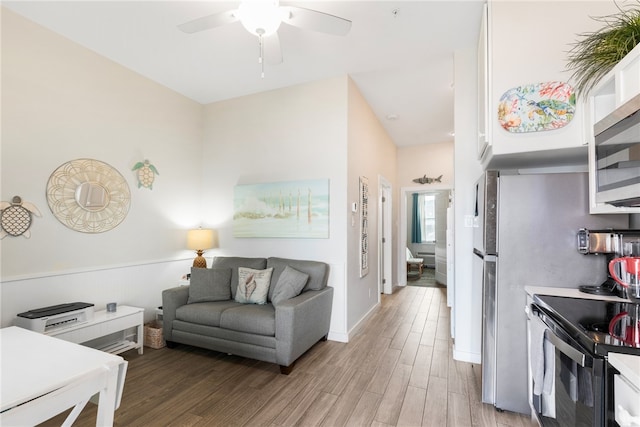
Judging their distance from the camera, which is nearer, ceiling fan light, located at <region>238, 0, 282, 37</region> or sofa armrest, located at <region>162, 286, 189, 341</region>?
ceiling fan light, located at <region>238, 0, 282, 37</region>

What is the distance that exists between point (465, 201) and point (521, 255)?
98cm

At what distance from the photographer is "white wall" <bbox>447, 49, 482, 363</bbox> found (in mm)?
2764

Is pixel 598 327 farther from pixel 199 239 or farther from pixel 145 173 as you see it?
pixel 145 173

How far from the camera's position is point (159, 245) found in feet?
11.8

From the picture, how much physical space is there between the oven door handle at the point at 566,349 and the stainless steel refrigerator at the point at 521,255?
0.50m

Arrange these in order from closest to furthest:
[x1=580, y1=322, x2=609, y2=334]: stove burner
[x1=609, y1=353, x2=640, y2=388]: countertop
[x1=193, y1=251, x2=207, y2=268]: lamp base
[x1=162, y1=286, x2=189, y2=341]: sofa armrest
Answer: [x1=609, y1=353, x2=640, y2=388]: countertop → [x1=580, y1=322, x2=609, y2=334]: stove burner → [x1=162, y1=286, x2=189, y2=341]: sofa armrest → [x1=193, y1=251, x2=207, y2=268]: lamp base

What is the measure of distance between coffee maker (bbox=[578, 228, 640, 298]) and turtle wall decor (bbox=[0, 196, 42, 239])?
4.14 m

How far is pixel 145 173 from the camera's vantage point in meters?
3.45

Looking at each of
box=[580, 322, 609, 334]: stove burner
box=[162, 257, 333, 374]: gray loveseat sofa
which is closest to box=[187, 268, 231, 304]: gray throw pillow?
box=[162, 257, 333, 374]: gray loveseat sofa

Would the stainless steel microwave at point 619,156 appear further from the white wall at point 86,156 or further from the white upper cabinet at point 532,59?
the white wall at point 86,156

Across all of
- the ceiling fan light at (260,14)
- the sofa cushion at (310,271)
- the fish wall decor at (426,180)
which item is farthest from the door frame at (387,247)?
the ceiling fan light at (260,14)

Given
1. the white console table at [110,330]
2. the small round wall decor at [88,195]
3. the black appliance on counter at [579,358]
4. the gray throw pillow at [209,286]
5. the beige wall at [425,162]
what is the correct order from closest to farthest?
the black appliance on counter at [579,358] < the white console table at [110,330] < the small round wall decor at [88,195] < the gray throw pillow at [209,286] < the beige wall at [425,162]

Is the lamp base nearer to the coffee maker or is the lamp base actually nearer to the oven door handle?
the oven door handle

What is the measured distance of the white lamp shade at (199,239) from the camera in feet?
12.4
